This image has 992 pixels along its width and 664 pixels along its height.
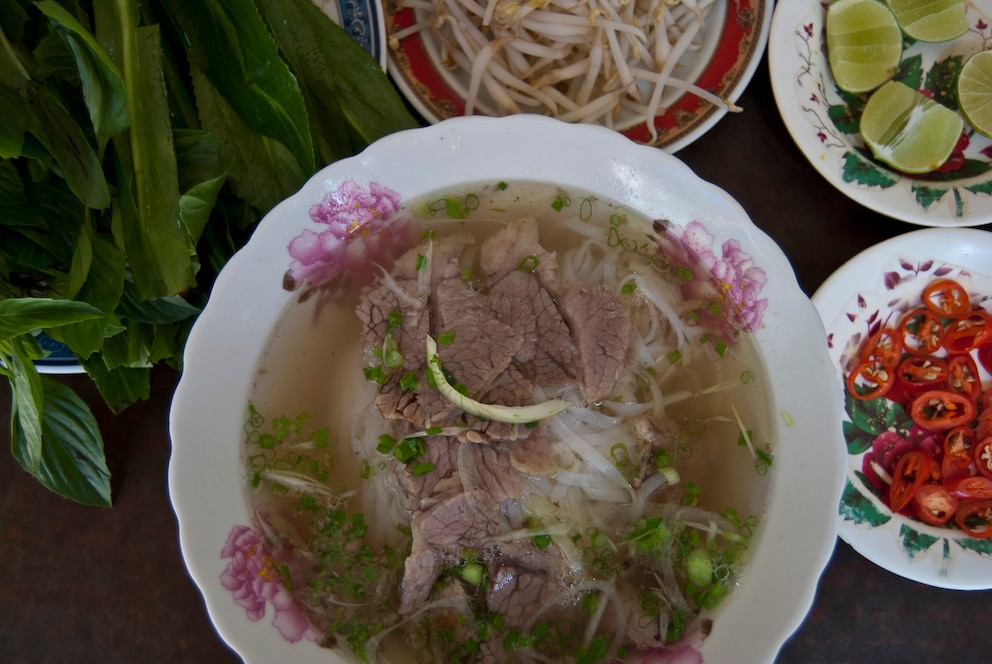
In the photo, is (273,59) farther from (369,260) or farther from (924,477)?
(924,477)

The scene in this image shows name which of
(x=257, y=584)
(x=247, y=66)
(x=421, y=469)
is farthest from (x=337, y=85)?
(x=257, y=584)

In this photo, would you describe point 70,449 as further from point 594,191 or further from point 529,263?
point 594,191

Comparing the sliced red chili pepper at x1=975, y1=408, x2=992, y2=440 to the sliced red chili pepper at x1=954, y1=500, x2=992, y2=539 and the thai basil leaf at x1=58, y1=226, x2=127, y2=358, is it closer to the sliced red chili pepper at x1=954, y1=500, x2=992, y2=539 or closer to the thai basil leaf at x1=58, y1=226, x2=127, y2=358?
the sliced red chili pepper at x1=954, y1=500, x2=992, y2=539

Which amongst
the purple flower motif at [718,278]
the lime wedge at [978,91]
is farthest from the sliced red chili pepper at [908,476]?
the lime wedge at [978,91]

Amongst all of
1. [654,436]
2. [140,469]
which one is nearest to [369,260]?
[654,436]

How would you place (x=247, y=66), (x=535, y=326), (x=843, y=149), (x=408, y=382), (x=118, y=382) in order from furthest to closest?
(x=843, y=149)
(x=118, y=382)
(x=535, y=326)
(x=408, y=382)
(x=247, y=66)
